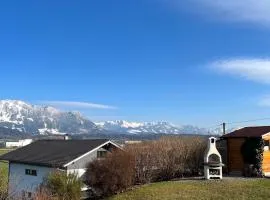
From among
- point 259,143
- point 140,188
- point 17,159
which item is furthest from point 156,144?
point 17,159

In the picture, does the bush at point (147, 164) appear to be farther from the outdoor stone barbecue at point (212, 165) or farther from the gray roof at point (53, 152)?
the gray roof at point (53, 152)

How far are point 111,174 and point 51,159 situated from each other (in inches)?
309

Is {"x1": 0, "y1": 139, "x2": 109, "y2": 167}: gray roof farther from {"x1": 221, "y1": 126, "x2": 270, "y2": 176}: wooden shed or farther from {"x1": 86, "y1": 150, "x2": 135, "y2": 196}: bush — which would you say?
{"x1": 221, "y1": 126, "x2": 270, "y2": 176}: wooden shed

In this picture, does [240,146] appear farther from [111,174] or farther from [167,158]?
[111,174]

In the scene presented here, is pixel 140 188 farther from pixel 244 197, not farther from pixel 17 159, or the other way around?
pixel 17 159

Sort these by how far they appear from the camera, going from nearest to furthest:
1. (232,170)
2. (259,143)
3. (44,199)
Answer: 1. (44,199)
2. (259,143)
3. (232,170)

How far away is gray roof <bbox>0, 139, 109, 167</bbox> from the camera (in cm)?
3462

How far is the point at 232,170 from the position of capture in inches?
1318

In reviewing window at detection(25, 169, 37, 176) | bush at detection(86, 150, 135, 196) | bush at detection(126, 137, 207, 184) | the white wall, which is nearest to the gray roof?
the white wall

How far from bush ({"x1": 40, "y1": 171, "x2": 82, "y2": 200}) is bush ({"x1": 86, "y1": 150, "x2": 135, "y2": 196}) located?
8.06 feet

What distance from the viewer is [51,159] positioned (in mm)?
35219

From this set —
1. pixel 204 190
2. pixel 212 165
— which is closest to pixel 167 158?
pixel 212 165

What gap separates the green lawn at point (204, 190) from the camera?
25.1 meters

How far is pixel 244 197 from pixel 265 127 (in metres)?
10.4
